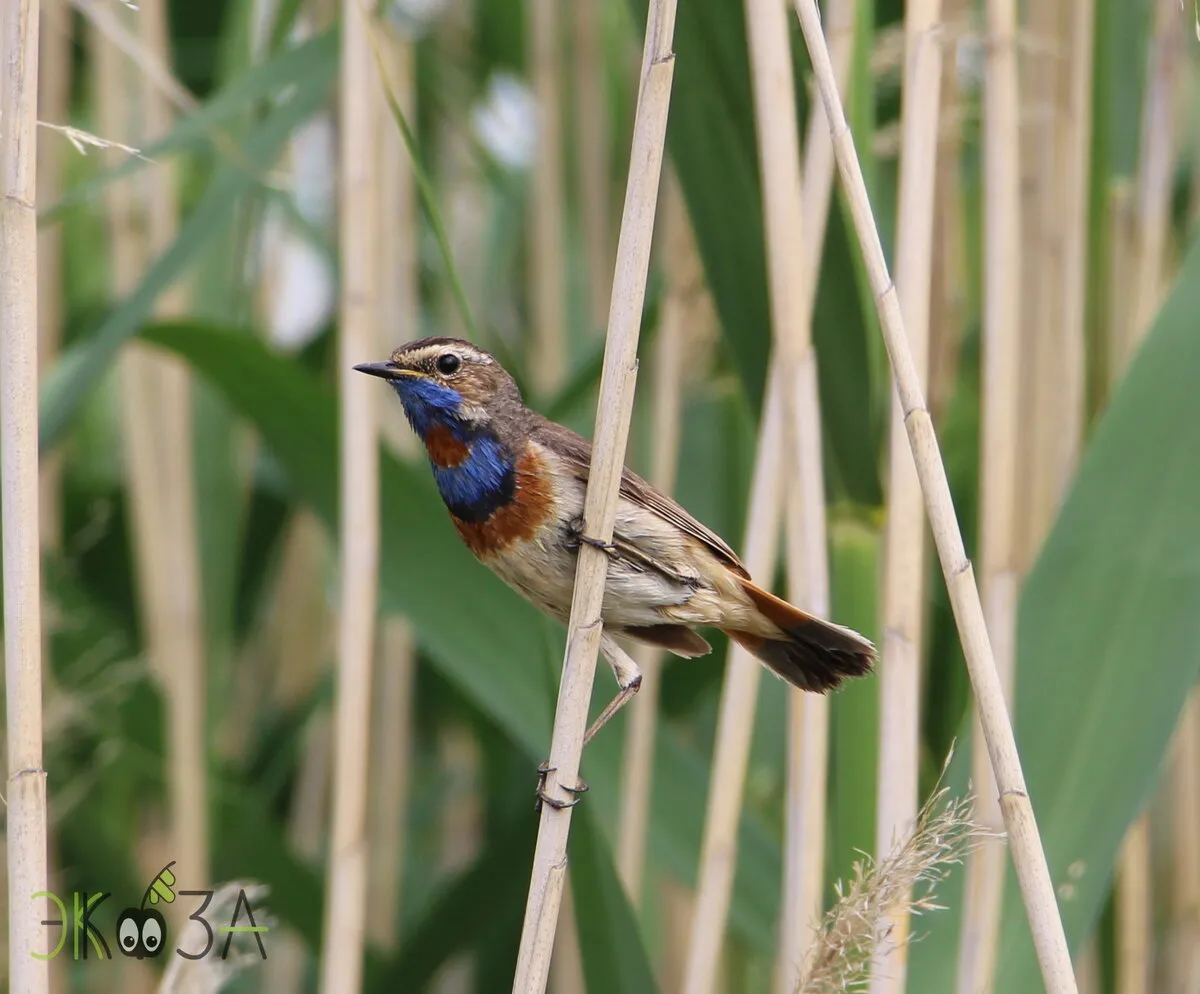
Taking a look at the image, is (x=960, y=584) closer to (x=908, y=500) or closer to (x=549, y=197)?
(x=908, y=500)

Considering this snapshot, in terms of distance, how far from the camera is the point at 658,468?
9.20 feet

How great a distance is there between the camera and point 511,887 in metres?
2.68

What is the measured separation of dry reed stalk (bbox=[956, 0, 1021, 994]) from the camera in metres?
1.94

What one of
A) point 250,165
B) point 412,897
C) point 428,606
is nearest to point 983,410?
point 428,606

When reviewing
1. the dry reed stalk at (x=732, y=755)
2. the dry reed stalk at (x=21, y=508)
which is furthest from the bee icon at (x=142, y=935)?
the dry reed stalk at (x=732, y=755)

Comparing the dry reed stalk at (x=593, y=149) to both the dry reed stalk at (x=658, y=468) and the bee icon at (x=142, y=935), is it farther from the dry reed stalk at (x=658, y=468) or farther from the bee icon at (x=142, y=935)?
the bee icon at (x=142, y=935)

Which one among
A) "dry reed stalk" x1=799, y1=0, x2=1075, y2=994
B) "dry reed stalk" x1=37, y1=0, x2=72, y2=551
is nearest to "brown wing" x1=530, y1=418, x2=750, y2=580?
"dry reed stalk" x1=799, y1=0, x2=1075, y2=994

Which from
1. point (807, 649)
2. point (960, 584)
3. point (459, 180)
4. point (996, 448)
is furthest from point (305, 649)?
point (960, 584)

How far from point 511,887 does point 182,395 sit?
1.31 metres

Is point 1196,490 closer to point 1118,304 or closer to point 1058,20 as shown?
point 1118,304

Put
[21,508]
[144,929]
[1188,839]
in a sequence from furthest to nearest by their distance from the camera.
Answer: [1188,839]
[144,929]
[21,508]

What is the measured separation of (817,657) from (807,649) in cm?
2

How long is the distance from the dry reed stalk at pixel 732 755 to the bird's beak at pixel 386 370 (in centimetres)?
53

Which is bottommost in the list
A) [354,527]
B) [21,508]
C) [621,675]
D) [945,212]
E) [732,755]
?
[732,755]
